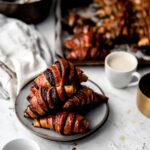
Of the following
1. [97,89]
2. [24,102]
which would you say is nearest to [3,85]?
[24,102]

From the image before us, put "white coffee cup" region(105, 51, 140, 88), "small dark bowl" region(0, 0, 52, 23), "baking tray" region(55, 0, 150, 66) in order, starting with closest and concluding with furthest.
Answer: "white coffee cup" region(105, 51, 140, 88) → "baking tray" region(55, 0, 150, 66) → "small dark bowl" region(0, 0, 52, 23)

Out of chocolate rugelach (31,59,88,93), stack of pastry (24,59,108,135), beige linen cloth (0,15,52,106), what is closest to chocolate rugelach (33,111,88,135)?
stack of pastry (24,59,108,135)

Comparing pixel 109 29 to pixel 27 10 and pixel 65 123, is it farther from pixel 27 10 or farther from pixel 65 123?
pixel 65 123

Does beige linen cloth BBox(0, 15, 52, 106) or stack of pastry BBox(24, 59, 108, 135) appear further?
beige linen cloth BBox(0, 15, 52, 106)

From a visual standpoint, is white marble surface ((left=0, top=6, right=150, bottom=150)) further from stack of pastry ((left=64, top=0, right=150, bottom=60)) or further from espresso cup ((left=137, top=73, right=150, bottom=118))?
stack of pastry ((left=64, top=0, right=150, bottom=60))

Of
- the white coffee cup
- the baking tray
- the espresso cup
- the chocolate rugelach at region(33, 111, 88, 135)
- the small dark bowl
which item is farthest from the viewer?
the small dark bowl

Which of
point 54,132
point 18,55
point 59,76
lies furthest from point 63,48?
point 54,132

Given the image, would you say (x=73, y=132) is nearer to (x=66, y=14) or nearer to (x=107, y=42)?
(x=107, y=42)
